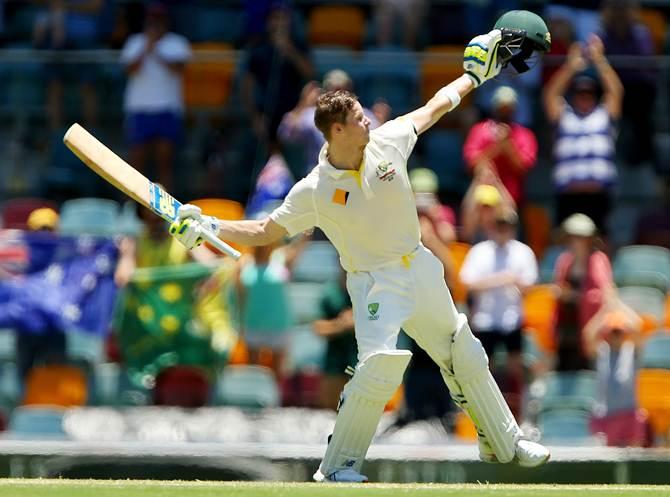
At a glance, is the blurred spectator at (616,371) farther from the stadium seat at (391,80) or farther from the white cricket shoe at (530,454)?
the stadium seat at (391,80)

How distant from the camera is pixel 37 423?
357 inches

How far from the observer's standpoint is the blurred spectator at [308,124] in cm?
1055

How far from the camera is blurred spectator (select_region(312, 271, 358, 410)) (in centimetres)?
893

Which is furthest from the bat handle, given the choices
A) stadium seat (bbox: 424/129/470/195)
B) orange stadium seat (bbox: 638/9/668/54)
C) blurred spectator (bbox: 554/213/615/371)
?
orange stadium seat (bbox: 638/9/668/54)

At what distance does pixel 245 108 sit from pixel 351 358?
116 inches

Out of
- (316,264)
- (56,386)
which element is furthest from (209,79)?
(56,386)

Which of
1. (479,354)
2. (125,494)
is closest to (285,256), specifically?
(479,354)

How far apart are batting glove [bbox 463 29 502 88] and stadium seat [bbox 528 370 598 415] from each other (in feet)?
7.92

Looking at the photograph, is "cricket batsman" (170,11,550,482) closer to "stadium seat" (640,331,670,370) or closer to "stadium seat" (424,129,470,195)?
"stadium seat" (640,331,670,370)

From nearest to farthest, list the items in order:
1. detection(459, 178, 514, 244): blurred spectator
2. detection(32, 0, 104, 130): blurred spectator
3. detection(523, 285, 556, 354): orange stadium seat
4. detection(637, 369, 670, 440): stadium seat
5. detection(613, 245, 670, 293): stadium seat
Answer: detection(637, 369, 670, 440): stadium seat, detection(523, 285, 556, 354): orange stadium seat, detection(459, 178, 514, 244): blurred spectator, detection(613, 245, 670, 293): stadium seat, detection(32, 0, 104, 130): blurred spectator

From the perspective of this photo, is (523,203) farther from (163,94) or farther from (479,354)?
(479,354)

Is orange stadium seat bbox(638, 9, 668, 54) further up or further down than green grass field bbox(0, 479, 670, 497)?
further up

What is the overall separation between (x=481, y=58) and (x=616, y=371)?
7.75 feet

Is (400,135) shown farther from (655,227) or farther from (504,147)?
(655,227)
